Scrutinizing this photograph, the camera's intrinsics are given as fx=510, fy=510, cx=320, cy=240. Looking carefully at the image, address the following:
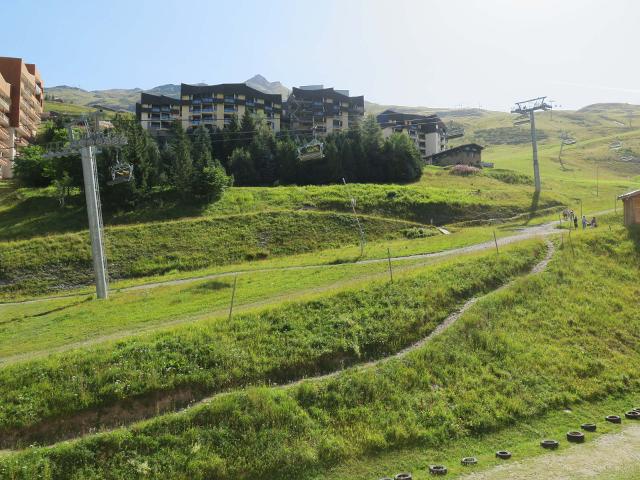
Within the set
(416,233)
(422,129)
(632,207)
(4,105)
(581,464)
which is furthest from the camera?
(422,129)

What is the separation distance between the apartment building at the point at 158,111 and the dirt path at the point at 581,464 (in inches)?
4387

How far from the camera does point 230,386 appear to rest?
19.7 m

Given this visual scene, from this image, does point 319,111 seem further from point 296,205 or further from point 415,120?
point 296,205

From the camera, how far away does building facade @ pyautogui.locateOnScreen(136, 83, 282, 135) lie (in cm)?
11094

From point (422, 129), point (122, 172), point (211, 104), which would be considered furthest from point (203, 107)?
point (122, 172)

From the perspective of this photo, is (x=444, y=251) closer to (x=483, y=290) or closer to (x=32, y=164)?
(x=483, y=290)

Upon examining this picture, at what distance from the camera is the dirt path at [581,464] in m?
15.8

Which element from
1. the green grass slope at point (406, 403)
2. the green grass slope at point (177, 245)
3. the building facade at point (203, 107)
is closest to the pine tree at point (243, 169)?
the green grass slope at point (177, 245)

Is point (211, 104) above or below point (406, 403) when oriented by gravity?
above

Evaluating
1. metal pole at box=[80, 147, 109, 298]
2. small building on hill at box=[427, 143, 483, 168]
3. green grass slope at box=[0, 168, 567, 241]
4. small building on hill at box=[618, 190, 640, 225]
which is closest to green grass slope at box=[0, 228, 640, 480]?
small building on hill at box=[618, 190, 640, 225]

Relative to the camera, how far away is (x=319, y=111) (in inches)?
4791

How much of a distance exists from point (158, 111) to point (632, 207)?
100.0m

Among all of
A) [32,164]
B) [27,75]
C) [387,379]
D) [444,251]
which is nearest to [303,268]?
[444,251]

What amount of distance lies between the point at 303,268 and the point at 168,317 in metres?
14.2
